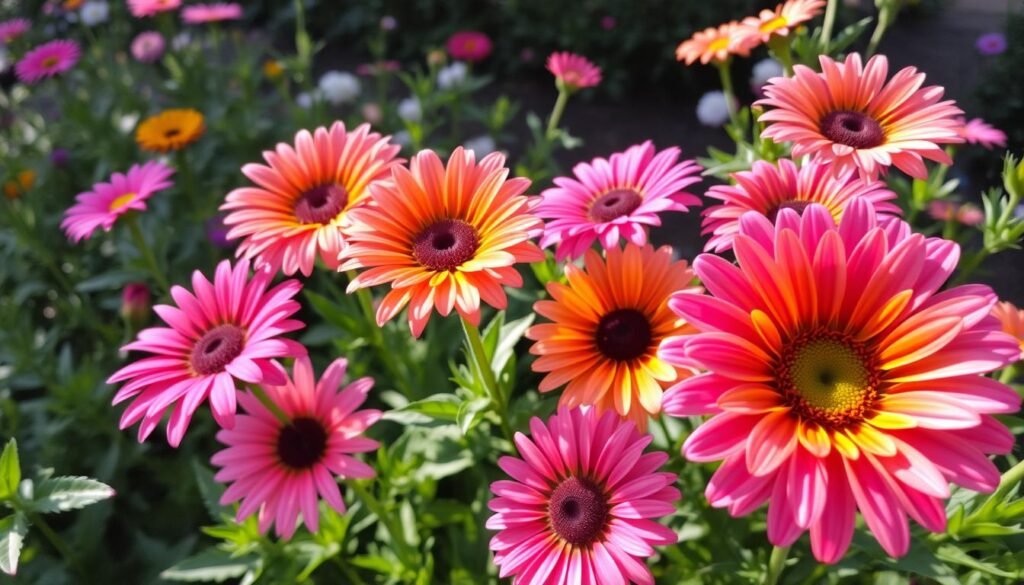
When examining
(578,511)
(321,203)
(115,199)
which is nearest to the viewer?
(578,511)

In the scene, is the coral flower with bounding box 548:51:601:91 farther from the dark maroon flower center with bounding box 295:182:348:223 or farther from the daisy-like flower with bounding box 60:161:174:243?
the daisy-like flower with bounding box 60:161:174:243

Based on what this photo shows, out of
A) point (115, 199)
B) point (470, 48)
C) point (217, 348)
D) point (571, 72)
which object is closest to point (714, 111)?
point (571, 72)

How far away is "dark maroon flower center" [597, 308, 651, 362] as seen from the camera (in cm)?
122

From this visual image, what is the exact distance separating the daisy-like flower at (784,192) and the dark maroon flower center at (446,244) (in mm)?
425

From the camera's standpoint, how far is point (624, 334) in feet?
4.06

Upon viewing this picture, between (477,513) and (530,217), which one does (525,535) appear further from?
(477,513)

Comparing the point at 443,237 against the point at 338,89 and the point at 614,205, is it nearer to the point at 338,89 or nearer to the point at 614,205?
the point at 614,205

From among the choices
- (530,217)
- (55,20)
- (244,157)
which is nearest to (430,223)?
(530,217)

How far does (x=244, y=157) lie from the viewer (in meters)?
3.34

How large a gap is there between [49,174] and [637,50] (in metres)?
A: 3.42

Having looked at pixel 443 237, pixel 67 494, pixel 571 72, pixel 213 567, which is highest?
pixel 571 72

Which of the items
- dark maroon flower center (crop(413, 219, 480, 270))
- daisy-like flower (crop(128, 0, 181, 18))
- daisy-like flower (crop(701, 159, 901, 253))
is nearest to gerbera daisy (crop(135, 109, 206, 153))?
daisy-like flower (crop(128, 0, 181, 18))

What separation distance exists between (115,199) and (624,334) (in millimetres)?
1632

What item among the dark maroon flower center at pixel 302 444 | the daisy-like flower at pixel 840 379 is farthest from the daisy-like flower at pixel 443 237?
the dark maroon flower center at pixel 302 444
